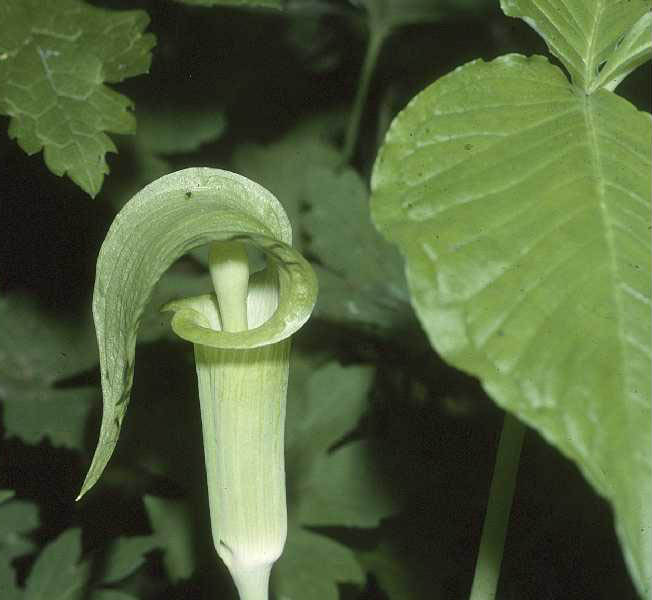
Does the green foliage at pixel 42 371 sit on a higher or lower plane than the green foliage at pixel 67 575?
lower

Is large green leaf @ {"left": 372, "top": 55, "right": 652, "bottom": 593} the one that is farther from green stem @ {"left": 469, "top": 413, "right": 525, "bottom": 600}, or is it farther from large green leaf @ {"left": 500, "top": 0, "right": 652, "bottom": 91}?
green stem @ {"left": 469, "top": 413, "right": 525, "bottom": 600}

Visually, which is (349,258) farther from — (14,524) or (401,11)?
(14,524)

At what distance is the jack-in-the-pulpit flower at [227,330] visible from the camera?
2.65 ft

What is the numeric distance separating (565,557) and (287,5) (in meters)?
1.63

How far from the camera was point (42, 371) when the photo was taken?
2.01m

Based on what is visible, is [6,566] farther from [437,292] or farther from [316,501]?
[437,292]

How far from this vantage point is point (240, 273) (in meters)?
0.95

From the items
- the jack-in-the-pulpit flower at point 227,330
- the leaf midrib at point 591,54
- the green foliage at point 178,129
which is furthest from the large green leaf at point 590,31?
the green foliage at point 178,129

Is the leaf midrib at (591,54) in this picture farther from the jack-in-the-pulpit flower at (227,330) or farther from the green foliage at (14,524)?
the green foliage at (14,524)

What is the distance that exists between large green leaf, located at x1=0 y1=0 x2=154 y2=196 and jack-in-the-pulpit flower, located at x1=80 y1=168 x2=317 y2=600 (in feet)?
1.22

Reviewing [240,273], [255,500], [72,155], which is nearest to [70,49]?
[72,155]

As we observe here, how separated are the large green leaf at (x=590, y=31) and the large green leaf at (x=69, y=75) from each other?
638mm

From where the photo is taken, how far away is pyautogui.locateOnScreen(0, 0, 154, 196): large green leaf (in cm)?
125

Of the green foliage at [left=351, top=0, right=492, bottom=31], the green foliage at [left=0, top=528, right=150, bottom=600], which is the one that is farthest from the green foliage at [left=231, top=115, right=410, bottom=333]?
the green foliage at [left=0, top=528, right=150, bottom=600]
